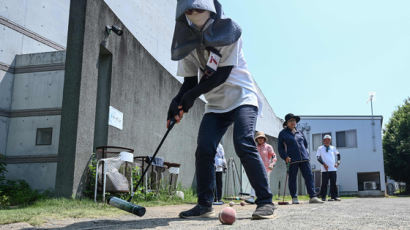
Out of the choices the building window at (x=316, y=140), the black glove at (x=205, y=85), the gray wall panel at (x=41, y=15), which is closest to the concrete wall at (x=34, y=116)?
the gray wall panel at (x=41, y=15)

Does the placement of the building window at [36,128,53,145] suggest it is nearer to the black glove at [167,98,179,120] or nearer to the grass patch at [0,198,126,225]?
the grass patch at [0,198,126,225]

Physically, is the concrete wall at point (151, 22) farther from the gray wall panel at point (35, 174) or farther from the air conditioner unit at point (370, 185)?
the air conditioner unit at point (370, 185)

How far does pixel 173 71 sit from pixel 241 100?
11453mm

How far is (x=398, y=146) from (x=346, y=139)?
7250 mm

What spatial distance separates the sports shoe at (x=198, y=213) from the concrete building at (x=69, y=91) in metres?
2.71

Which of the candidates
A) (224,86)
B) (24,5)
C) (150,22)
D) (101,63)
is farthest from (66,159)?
(150,22)

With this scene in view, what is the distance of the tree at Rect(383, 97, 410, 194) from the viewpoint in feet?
105

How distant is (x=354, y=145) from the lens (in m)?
27.8

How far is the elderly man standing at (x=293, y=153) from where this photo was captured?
807cm

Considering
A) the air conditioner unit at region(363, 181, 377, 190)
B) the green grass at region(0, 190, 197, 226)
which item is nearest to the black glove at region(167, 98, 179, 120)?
the green grass at region(0, 190, 197, 226)

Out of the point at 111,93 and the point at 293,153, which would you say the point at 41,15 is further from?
the point at 293,153

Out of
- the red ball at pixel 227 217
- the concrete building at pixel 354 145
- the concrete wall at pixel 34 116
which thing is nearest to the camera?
the red ball at pixel 227 217

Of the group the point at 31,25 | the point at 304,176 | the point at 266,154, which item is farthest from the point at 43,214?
the point at 31,25

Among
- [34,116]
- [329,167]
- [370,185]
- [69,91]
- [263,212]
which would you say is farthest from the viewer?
[370,185]
